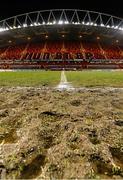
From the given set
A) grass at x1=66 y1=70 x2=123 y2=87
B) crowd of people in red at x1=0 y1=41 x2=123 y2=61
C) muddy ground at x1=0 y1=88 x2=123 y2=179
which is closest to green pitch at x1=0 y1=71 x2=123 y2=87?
grass at x1=66 y1=70 x2=123 y2=87

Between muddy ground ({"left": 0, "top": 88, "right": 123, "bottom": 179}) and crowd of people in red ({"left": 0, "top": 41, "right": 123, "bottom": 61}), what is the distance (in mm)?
43997

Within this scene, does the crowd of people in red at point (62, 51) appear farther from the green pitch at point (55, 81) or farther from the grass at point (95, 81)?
the green pitch at point (55, 81)

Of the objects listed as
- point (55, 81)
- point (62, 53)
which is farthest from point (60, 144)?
point (62, 53)

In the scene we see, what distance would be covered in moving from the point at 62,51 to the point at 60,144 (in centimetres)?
4945

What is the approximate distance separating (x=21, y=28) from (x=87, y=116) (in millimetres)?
48612

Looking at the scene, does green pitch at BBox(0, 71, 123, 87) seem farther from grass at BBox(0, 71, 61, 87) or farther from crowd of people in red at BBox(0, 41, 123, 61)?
crowd of people in red at BBox(0, 41, 123, 61)

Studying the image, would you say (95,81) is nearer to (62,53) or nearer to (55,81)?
(55,81)

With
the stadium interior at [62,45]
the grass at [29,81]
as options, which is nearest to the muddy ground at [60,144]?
the grass at [29,81]

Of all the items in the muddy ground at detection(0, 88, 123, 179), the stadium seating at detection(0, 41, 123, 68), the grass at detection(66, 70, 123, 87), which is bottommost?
the grass at detection(66, 70, 123, 87)

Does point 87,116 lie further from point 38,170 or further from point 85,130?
point 38,170

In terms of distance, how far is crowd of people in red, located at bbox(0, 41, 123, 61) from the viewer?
4841 centimetres

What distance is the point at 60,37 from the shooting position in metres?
56.9

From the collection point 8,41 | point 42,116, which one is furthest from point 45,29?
point 42,116

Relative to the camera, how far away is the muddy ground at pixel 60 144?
87.4 inches
